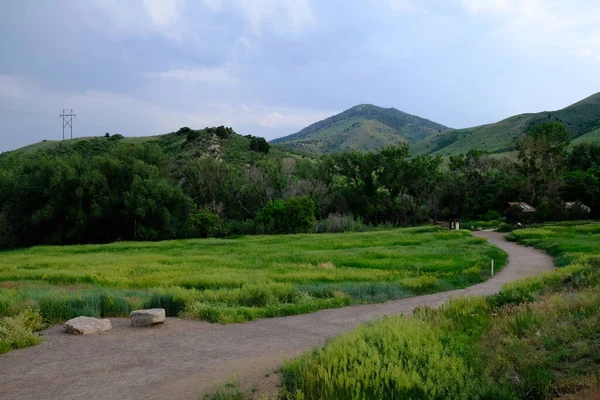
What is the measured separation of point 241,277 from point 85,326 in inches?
395

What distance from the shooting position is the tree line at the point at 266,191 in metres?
53.4

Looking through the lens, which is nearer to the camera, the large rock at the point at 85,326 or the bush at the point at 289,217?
the large rock at the point at 85,326

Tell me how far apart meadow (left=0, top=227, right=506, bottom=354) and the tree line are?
11639mm

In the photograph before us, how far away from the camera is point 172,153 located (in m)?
94.5

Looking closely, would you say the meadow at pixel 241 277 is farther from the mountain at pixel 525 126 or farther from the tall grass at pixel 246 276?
the mountain at pixel 525 126

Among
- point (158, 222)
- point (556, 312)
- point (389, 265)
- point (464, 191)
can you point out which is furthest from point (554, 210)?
point (556, 312)

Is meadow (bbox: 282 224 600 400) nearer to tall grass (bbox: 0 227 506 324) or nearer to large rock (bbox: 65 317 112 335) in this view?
tall grass (bbox: 0 227 506 324)

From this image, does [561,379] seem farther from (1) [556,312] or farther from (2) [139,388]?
(2) [139,388]

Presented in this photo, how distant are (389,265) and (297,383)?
67.0 ft

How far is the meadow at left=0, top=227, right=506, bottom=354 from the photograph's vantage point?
45.5 ft

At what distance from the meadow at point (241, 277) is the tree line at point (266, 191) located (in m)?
11.6

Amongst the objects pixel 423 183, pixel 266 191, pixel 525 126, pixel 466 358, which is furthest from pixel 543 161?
pixel 525 126

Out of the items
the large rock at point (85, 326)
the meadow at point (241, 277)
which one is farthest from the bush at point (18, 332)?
the large rock at point (85, 326)

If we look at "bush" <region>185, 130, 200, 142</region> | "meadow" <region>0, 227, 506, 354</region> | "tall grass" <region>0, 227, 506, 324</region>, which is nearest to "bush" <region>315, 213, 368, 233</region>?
"tall grass" <region>0, 227, 506, 324</region>
